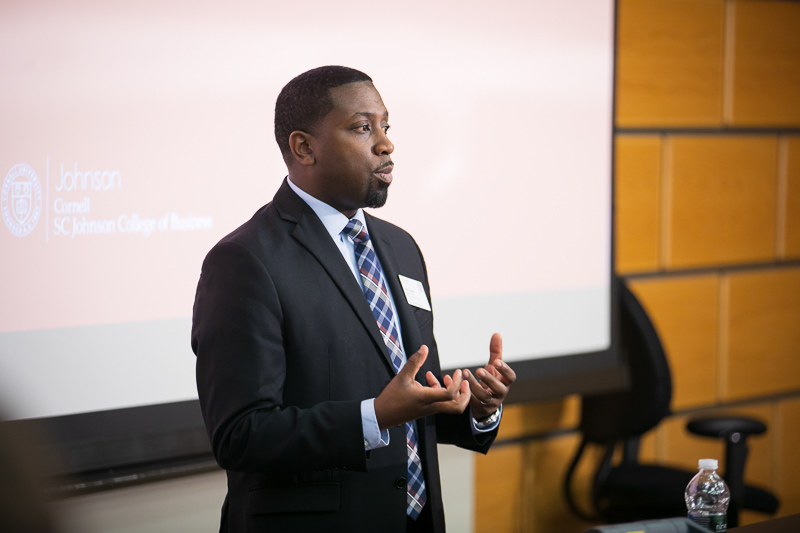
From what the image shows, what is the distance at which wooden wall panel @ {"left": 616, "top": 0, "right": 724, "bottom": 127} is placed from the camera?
331 centimetres

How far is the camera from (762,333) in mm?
3791

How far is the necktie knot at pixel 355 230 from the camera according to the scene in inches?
67.7

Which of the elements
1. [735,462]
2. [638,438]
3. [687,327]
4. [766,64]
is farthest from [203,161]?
[766,64]

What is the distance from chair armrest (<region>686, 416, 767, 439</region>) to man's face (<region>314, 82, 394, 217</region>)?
1.64 m

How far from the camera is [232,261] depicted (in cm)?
154

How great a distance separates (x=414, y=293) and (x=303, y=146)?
39 centimetres

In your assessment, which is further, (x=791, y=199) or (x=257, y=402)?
(x=791, y=199)

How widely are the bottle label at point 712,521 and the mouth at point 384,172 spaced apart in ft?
3.04

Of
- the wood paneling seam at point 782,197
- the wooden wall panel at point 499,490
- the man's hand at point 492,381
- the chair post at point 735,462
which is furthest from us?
the wood paneling seam at point 782,197

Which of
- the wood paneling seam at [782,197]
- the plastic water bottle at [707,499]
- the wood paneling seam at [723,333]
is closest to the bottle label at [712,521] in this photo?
the plastic water bottle at [707,499]

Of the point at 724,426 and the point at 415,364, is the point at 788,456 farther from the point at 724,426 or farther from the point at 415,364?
the point at 415,364

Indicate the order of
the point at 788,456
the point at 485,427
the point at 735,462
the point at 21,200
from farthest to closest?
1. the point at 788,456
2. the point at 735,462
3. the point at 21,200
4. the point at 485,427

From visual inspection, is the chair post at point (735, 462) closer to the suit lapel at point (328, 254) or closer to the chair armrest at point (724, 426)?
the chair armrest at point (724, 426)

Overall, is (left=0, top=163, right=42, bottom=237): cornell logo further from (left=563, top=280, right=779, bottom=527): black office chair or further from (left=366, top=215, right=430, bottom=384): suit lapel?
(left=563, top=280, right=779, bottom=527): black office chair
